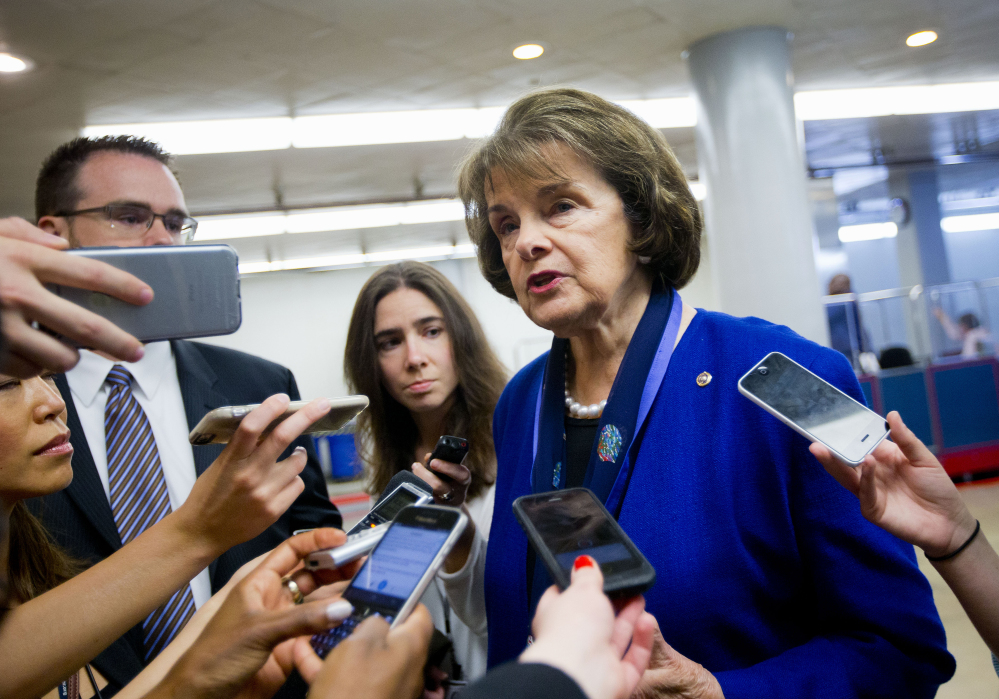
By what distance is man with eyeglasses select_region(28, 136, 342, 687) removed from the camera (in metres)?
1.73

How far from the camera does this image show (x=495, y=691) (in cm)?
65

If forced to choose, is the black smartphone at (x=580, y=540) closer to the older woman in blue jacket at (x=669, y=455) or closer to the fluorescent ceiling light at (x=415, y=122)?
the older woman in blue jacket at (x=669, y=455)

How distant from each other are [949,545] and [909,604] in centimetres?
16

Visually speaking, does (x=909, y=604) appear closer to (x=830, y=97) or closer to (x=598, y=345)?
(x=598, y=345)

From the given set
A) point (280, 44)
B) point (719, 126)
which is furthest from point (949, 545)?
point (280, 44)

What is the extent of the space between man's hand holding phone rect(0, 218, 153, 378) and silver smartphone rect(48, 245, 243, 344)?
33 mm

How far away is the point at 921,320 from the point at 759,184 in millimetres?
7215

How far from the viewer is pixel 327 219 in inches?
400

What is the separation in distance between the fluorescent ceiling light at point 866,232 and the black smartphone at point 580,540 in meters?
13.2

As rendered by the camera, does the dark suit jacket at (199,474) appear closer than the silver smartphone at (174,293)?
No

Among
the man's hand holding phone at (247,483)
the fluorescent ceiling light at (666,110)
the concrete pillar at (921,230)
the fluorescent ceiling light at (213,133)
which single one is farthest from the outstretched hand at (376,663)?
the concrete pillar at (921,230)

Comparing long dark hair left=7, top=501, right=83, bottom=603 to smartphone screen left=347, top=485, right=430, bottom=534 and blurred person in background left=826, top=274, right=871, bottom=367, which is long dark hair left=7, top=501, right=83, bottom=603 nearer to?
smartphone screen left=347, top=485, right=430, bottom=534

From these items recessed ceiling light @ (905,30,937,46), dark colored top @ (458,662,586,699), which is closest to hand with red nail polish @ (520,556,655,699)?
dark colored top @ (458,662,586,699)

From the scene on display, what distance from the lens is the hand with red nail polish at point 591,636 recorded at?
68 cm
